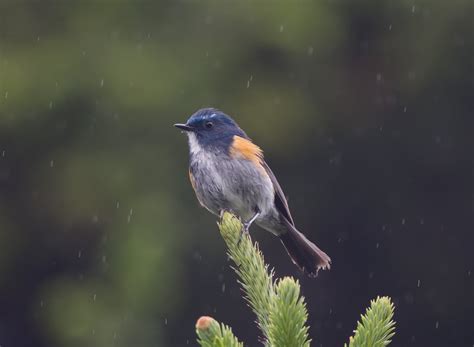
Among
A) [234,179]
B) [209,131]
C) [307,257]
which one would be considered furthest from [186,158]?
[307,257]

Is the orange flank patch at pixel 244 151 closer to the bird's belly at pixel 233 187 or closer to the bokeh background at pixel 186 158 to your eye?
the bird's belly at pixel 233 187

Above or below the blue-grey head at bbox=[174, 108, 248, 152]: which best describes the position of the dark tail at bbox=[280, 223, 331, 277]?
below

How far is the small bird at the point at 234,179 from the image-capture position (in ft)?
15.8

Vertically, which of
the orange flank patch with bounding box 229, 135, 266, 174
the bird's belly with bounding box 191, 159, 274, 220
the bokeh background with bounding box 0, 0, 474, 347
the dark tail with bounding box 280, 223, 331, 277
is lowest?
the bokeh background with bounding box 0, 0, 474, 347

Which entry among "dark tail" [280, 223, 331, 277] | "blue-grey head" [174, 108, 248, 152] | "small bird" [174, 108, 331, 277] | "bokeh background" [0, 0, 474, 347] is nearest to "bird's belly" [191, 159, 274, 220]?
"small bird" [174, 108, 331, 277]

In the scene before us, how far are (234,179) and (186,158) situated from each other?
4.70m

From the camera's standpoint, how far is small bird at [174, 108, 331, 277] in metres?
4.81

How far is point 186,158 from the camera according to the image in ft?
31.3

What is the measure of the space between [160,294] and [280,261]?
4.70 feet

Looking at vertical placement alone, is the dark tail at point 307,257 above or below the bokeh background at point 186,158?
above

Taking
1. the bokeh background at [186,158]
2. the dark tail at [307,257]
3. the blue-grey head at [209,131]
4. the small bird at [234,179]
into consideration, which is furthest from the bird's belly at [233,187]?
the bokeh background at [186,158]

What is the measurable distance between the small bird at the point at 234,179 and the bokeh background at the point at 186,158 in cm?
427

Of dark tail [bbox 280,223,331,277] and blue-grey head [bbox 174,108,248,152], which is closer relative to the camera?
dark tail [bbox 280,223,331,277]

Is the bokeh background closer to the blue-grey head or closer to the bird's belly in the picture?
the blue-grey head
